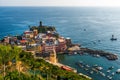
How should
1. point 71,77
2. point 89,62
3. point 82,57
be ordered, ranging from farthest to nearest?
point 82,57 → point 89,62 → point 71,77

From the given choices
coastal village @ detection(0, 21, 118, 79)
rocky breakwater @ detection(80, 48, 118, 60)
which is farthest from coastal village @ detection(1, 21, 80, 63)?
rocky breakwater @ detection(80, 48, 118, 60)

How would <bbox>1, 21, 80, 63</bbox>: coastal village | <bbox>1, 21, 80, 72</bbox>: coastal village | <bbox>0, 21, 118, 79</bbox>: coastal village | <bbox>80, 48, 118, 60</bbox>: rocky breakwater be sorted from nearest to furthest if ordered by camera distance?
<bbox>80, 48, 118, 60</bbox>: rocky breakwater < <bbox>1, 21, 80, 72</bbox>: coastal village < <bbox>0, 21, 118, 79</bbox>: coastal village < <bbox>1, 21, 80, 63</bbox>: coastal village

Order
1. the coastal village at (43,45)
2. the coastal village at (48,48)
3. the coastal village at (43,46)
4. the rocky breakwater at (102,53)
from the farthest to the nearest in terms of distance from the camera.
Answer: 1. the coastal village at (43,45)
2. the coastal village at (48,48)
3. the coastal village at (43,46)
4. the rocky breakwater at (102,53)

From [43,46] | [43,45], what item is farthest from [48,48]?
[43,45]

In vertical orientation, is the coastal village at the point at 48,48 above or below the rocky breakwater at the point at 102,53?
above

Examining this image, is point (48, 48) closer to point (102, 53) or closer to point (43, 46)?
point (43, 46)

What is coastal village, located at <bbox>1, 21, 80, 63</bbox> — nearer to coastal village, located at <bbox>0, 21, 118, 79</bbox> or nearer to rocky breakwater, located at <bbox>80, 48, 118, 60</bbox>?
coastal village, located at <bbox>0, 21, 118, 79</bbox>

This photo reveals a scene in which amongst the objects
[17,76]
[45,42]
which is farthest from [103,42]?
[17,76]

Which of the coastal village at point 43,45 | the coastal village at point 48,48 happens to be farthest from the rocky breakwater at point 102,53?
the coastal village at point 43,45

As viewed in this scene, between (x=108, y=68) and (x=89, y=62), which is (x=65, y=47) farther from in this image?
(x=108, y=68)

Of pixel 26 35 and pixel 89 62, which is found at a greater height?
pixel 26 35

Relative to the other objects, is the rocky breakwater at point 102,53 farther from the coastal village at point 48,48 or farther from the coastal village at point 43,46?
the coastal village at point 43,46
